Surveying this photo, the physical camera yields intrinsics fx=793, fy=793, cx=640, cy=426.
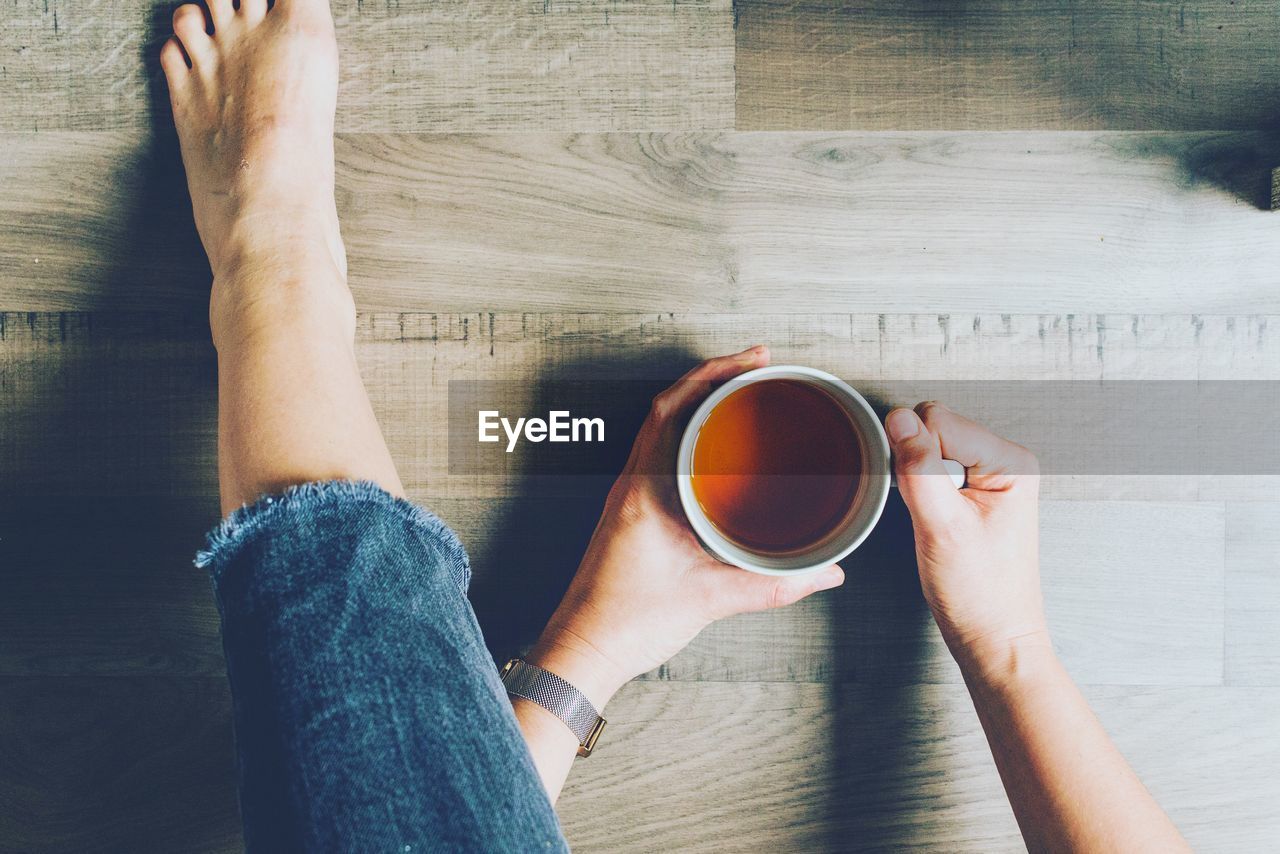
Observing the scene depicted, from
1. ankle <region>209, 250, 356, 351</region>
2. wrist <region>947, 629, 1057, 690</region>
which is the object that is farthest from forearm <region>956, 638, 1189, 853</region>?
ankle <region>209, 250, 356, 351</region>

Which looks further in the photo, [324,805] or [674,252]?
[674,252]

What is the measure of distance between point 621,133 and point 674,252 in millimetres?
121

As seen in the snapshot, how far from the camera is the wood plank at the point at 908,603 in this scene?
Answer: 0.73 m

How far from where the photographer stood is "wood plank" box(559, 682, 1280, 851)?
0.73 m

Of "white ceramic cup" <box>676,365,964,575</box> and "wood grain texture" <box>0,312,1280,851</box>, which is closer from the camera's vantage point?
"white ceramic cup" <box>676,365,964,575</box>

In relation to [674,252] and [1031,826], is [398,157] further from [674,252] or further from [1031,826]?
[1031,826]

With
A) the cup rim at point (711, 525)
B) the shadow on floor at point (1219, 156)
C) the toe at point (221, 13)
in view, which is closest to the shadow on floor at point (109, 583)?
the toe at point (221, 13)

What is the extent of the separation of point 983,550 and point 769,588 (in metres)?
0.18

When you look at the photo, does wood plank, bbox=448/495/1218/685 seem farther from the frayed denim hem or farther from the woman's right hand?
the frayed denim hem

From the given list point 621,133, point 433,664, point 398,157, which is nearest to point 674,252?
point 621,133

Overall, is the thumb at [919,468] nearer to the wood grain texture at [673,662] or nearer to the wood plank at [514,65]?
the wood grain texture at [673,662]

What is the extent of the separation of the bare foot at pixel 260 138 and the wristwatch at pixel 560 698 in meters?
0.36

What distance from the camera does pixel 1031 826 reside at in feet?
2.17

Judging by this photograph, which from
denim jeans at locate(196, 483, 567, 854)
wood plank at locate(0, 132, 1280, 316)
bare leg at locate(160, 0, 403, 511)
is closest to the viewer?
denim jeans at locate(196, 483, 567, 854)
